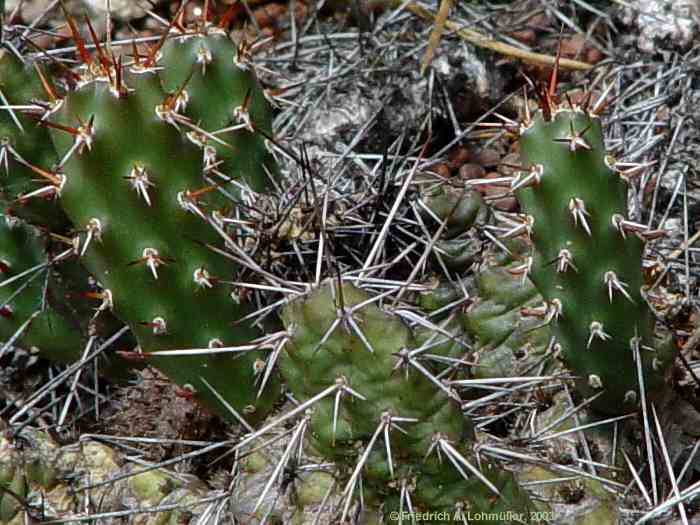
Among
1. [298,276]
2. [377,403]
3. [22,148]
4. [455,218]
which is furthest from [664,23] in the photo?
[377,403]

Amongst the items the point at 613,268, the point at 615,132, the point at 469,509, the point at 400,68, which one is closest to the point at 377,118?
the point at 400,68

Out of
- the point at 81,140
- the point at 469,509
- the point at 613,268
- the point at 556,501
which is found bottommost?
the point at 556,501

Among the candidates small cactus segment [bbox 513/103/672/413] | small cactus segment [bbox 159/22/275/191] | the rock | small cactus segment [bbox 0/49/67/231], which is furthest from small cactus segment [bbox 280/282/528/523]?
the rock

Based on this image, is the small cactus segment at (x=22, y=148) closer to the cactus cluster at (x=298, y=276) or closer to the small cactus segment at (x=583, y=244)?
the cactus cluster at (x=298, y=276)

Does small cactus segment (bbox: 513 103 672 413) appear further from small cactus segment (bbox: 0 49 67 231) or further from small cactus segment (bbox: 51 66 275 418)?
small cactus segment (bbox: 0 49 67 231)

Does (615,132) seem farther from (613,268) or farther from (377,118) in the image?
(613,268)

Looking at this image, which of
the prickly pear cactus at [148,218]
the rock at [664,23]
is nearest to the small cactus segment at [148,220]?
the prickly pear cactus at [148,218]
